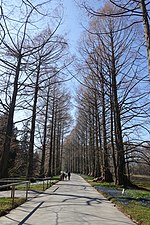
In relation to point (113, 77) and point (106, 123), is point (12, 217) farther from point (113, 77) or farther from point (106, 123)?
point (106, 123)

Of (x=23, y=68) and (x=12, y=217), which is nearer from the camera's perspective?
(x=12, y=217)

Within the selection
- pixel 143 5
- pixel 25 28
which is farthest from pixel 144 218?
pixel 25 28

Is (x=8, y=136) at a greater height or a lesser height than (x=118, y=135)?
lesser

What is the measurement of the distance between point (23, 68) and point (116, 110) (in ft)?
24.0

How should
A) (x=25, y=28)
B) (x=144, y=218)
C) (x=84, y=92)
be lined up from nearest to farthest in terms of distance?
(x=144, y=218) → (x=25, y=28) → (x=84, y=92)

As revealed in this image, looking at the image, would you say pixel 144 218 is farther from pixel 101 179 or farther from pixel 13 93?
pixel 101 179

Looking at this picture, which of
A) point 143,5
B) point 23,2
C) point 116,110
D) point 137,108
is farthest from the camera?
point 116,110

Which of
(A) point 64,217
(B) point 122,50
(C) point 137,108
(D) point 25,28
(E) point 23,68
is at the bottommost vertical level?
(A) point 64,217

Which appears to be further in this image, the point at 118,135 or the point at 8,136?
the point at 118,135

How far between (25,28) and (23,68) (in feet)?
8.86

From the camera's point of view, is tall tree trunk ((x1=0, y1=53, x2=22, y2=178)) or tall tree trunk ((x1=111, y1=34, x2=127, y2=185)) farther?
tall tree trunk ((x1=111, y1=34, x2=127, y2=185))

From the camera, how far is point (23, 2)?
622 cm

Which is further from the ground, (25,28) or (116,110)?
(25,28)

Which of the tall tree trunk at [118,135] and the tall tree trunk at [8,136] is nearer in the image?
the tall tree trunk at [8,136]
